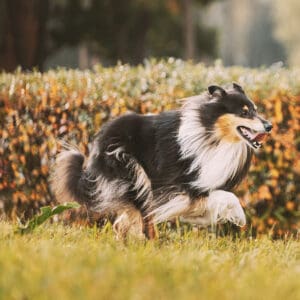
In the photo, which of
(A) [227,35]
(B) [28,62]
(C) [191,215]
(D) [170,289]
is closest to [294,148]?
(C) [191,215]

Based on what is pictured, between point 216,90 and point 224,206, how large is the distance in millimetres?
845

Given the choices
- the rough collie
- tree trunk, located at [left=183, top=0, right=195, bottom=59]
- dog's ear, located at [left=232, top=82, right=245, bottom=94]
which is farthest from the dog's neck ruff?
tree trunk, located at [left=183, top=0, right=195, bottom=59]

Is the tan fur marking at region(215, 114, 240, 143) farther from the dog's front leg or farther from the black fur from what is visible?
the dog's front leg

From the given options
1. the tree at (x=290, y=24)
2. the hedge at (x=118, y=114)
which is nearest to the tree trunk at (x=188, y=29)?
the hedge at (x=118, y=114)

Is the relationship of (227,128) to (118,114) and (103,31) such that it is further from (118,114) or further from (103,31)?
(103,31)

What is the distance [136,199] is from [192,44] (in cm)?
1924

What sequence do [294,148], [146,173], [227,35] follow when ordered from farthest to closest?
[227,35] → [294,148] → [146,173]

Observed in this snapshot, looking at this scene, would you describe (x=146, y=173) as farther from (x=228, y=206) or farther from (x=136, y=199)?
(x=228, y=206)

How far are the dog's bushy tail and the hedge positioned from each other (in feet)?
2.98

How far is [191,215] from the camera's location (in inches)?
209

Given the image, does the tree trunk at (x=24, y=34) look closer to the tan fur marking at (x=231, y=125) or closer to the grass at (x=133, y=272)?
the tan fur marking at (x=231, y=125)

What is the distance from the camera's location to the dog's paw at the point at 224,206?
16.4ft


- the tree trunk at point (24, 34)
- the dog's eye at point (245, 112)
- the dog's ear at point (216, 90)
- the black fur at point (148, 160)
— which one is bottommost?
the black fur at point (148, 160)

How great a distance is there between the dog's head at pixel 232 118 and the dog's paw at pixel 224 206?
0.40m
